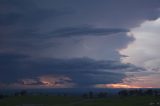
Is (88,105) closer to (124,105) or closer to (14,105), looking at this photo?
(124,105)

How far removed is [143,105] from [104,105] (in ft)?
49.9

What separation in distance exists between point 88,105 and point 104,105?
20.4 feet

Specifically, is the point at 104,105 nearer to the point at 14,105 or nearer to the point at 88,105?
the point at 88,105

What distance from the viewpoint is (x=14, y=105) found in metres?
162

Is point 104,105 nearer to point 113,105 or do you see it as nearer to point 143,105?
point 113,105

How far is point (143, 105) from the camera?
13650 cm

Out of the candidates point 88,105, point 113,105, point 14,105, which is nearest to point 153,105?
point 113,105

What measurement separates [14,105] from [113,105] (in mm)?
46718

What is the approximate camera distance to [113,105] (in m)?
142

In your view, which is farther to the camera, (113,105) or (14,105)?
(14,105)

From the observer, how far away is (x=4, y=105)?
162 metres

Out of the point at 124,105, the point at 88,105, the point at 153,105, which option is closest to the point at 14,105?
the point at 88,105

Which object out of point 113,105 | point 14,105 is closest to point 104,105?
point 113,105

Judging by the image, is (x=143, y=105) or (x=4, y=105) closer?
(x=143, y=105)
